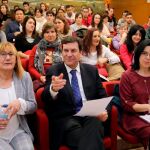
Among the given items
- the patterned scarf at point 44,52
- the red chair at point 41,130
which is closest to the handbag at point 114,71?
the patterned scarf at point 44,52

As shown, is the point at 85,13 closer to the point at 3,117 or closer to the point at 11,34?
the point at 11,34

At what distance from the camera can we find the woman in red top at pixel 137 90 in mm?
2438

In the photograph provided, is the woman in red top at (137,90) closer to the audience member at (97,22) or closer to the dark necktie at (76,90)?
the dark necktie at (76,90)

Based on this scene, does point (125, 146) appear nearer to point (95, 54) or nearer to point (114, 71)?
point (114, 71)

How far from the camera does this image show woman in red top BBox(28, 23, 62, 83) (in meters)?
3.43

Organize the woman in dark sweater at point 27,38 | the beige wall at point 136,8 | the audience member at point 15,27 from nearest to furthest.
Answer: the woman in dark sweater at point 27,38 → the audience member at point 15,27 → the beige wall at point 136,8

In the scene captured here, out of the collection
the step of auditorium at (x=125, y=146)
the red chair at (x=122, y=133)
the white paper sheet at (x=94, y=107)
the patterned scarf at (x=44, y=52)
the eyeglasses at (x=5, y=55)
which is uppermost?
the eyeglasses at (x=5, y=55)

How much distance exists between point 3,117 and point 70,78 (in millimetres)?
688

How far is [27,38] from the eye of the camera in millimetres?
4527

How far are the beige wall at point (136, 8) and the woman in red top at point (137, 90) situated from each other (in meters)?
8.85

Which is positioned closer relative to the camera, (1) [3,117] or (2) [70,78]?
(1) [3,117]

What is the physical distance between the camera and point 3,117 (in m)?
1.97

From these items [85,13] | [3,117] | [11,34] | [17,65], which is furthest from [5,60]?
[85,13]

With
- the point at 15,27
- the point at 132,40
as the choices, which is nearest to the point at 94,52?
the point at 132,40
